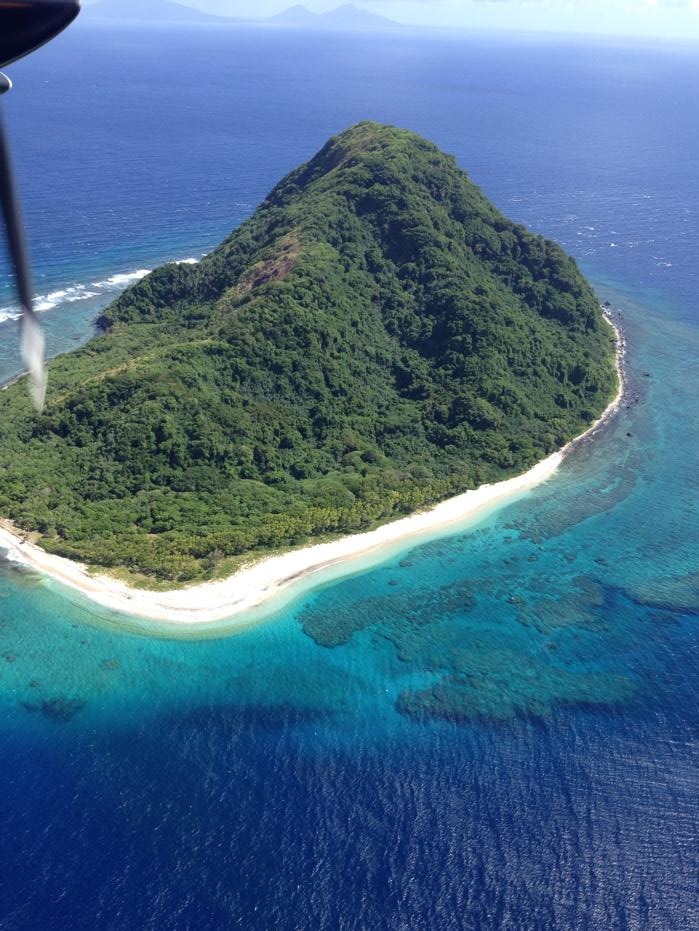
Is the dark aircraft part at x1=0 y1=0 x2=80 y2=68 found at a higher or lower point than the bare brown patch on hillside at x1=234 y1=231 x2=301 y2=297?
higher

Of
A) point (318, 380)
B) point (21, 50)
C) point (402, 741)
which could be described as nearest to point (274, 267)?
point (318, 380)

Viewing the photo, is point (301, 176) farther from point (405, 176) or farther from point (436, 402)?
point (436, 402)

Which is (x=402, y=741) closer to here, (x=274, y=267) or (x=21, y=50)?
(x=21, y=50)

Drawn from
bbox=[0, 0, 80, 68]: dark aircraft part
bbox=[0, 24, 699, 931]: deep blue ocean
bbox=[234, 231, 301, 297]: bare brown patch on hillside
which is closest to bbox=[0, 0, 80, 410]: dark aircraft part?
bbox=[0, 0, 80, 68]: dark aircraft part

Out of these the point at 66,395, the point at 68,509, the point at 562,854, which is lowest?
the point at 562,854

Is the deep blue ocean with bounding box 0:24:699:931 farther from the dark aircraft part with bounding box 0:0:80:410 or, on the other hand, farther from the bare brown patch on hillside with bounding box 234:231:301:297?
the bare brown patch on hillside with bounding box 234:231:301:297

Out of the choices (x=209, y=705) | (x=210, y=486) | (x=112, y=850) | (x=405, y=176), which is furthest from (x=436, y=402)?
(x=112, y=850)
